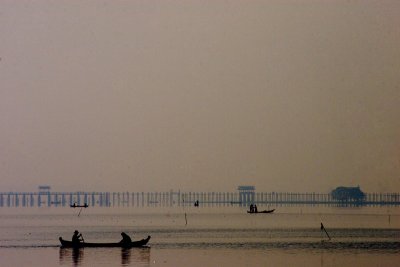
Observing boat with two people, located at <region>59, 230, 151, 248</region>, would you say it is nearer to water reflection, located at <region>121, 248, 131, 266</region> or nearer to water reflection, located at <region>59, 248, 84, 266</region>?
water reflection, located at <region>59, 248, 84, 266</region>

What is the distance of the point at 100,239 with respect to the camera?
33781 mm

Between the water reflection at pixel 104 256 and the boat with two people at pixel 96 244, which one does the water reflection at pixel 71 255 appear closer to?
the water reflection at pixel 104 256

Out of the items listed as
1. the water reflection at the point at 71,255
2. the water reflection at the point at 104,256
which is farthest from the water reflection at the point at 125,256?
the water reflection at the point at 71,255

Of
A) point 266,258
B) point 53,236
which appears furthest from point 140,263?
point 53,236

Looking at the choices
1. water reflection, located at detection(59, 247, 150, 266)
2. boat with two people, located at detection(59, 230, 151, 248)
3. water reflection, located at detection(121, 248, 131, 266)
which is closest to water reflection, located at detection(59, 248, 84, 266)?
water reflection, located at detection(59, 247, 150, 266)

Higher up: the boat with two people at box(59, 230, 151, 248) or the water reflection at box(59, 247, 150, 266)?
the boat with two people at box(59, 230, 151, 248)

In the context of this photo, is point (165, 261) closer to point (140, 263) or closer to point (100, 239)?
point (140, 263)

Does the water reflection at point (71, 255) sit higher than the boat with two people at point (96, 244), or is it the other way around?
the boat with two people at point (96, 244)

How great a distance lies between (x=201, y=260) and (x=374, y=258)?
4342 mm

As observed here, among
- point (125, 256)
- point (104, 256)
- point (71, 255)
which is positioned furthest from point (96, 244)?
point (125, 256)

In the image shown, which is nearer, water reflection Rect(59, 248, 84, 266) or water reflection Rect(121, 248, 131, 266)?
water reflection Rect(121, 248, 131, 266)

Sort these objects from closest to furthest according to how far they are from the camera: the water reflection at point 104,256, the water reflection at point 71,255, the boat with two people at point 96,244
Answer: the water reflection at point 104,256, the water reflection at point 71,255, the boat with two people at point 96,244

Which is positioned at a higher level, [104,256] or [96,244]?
[96,244]

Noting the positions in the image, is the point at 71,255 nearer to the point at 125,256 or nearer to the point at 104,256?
the point at 104,256
